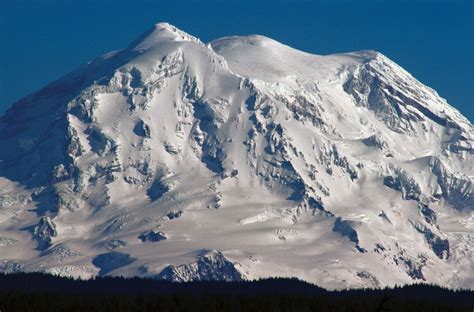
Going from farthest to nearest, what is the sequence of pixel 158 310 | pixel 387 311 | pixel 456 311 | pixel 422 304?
Answer: pixel 422 304, pixel 456 311, pixel 158 310, pixel 387 311

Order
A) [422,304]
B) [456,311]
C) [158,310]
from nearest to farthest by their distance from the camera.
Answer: [158,310]
[456,311]
[422,304]

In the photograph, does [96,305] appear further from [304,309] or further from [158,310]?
[304,309]

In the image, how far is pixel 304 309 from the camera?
432ft

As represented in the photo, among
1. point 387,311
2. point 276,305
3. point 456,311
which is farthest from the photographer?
point 456,311

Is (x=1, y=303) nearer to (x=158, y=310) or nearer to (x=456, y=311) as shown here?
(x=158, y=310)

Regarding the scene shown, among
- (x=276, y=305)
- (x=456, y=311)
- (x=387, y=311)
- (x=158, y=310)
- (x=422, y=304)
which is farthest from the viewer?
(x=422, y=304)

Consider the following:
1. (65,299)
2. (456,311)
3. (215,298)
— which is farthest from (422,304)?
(65,299)

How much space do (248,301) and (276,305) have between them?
16.9 feet

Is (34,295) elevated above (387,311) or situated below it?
above

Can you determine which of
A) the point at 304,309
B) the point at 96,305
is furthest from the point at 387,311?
the point at 96,305

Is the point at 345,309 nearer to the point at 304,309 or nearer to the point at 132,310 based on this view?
the point at 304,309

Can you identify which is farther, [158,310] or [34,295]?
[34,295]

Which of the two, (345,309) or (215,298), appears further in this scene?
(215,298)

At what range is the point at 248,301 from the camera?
13838cm
